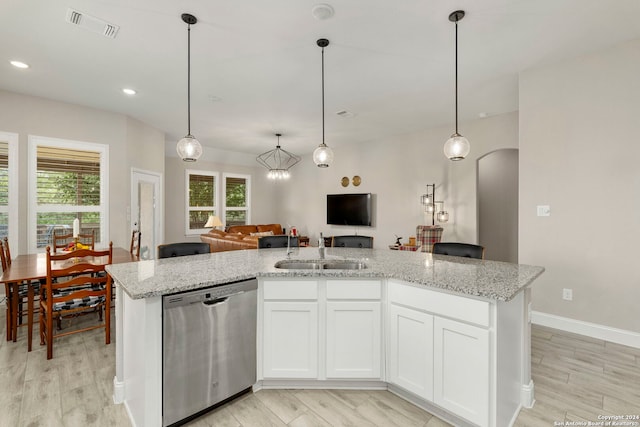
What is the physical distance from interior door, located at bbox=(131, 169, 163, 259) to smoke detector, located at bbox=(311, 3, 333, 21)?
14.5 feet

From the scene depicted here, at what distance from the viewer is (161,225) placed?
634cm

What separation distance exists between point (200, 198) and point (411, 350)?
24.2ft

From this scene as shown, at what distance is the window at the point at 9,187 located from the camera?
4156 millimetres

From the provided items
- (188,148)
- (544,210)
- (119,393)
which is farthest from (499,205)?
(119,393)

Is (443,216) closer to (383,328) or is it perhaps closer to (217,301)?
(383,328)

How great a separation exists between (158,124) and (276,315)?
16.7ft

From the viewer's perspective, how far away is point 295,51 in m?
3.09

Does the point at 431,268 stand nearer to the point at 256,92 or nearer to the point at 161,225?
the point at 256,92

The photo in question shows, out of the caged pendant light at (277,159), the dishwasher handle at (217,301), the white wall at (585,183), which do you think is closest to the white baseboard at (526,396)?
the white wall at (585,183)

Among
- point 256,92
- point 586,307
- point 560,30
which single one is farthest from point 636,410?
point 256,92

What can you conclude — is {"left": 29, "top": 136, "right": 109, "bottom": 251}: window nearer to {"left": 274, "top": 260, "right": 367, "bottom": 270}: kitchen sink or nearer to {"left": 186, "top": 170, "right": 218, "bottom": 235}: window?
{"left": 186, "top": 170, "right": 218, "bottom": 235}: window

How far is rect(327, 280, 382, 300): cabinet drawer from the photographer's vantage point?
2.18 metres

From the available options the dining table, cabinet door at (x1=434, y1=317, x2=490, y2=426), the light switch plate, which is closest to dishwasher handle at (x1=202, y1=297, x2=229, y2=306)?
cabinet door at (x1=434, y1=317, x2=490, y2=426)

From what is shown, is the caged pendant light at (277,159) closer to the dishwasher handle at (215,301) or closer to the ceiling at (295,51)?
the ceiling at (295,51)
